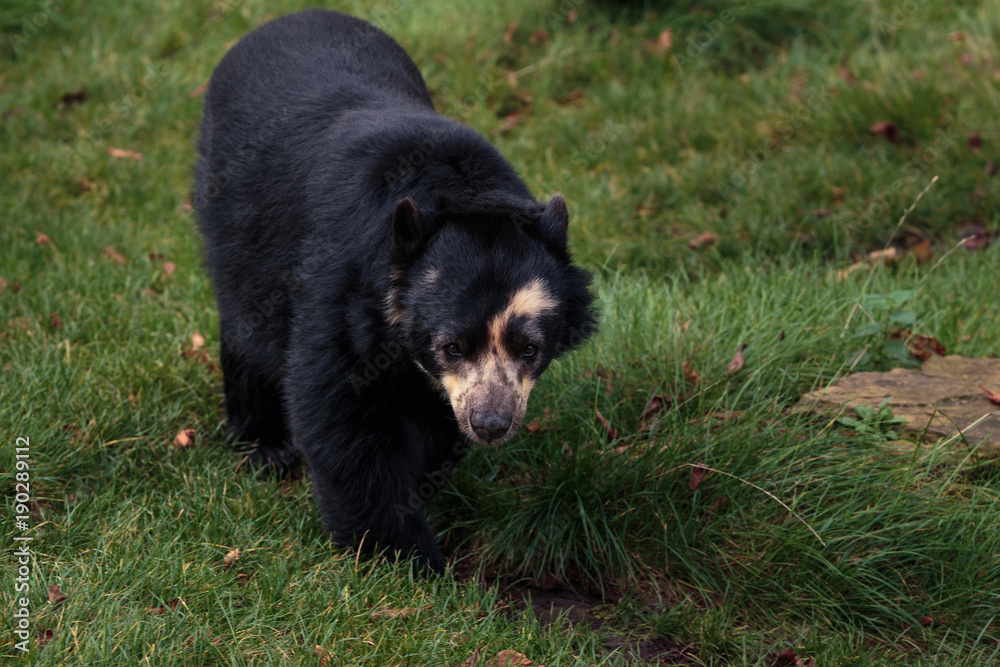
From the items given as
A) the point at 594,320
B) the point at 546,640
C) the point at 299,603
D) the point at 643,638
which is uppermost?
the point at 594,320

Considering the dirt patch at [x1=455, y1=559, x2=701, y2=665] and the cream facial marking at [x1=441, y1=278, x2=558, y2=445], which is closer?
the cream facial marking at [x1=441, y1=278, x2=558, y2=445]

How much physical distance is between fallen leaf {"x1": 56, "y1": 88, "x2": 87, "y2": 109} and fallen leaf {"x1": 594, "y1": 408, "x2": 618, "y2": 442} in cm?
494

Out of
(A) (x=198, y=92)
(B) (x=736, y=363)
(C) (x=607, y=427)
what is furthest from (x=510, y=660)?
(A) (x=198, y=92)

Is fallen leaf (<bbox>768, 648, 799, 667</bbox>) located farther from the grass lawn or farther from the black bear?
the black bear

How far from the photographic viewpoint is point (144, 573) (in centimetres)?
321

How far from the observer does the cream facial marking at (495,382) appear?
3.25m

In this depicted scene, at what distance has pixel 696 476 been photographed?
394 centimetres

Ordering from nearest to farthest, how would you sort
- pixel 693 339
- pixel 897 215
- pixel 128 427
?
1. pixel 128 427
2. pixel 693 339
3. pixel 897 215

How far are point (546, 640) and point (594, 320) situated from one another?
1141mm

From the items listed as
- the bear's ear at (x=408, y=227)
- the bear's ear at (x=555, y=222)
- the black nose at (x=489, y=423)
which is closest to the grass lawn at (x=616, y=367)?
the black nose at (x=489, y=423)

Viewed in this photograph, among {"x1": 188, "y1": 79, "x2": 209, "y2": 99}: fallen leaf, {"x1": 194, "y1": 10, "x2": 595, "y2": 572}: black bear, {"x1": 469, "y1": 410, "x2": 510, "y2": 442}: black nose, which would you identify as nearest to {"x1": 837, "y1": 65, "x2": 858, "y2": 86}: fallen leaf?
{"x1": 194, "y1": 10, "x2": 595, "y2": 572}: black bear

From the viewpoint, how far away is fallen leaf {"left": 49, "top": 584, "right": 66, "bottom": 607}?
300cm

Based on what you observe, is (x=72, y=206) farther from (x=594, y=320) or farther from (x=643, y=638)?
(x=643, y=638)

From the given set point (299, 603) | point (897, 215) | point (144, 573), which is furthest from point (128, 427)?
point (897, 215)
